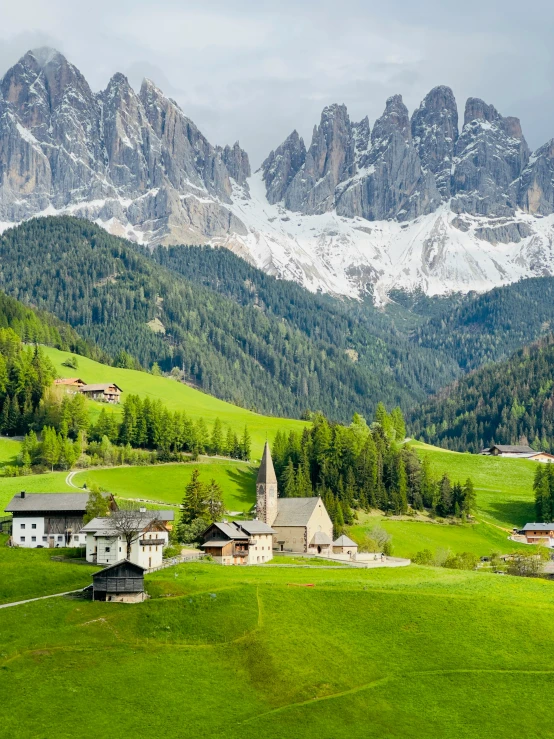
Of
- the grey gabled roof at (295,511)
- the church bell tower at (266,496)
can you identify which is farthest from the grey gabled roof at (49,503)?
the grey gabled roof at (295,511)

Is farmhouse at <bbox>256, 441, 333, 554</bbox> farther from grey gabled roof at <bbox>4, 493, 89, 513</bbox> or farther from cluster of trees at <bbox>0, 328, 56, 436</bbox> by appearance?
cluster of trees at <bbox>0, 328, 56, 436</bbox>

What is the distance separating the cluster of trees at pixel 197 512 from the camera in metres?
118

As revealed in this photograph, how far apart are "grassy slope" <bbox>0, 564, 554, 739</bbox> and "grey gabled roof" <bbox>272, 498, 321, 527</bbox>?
40371 mm

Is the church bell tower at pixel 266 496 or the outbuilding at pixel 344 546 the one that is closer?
the outbuilding at pixel 344 546

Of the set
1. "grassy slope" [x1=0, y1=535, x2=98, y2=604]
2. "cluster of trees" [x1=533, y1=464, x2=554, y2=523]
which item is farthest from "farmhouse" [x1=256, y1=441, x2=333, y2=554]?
"cluster of trees" [x1=533, y1=464, x2=554, y2=523]

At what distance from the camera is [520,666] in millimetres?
71750

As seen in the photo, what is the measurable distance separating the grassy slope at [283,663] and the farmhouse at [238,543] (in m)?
23.2

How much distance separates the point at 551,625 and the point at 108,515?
53.4m

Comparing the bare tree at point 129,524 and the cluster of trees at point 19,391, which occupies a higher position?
the cluster of trees at point 19,391

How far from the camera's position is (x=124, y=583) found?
81812 mm

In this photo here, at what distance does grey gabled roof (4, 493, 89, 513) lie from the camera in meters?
118

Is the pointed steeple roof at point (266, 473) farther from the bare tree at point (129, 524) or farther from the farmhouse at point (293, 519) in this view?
the bare tree at point (129, 524)

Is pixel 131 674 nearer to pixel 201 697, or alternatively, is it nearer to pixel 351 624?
pixel 201 697

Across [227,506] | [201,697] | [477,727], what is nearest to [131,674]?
[201,697]
